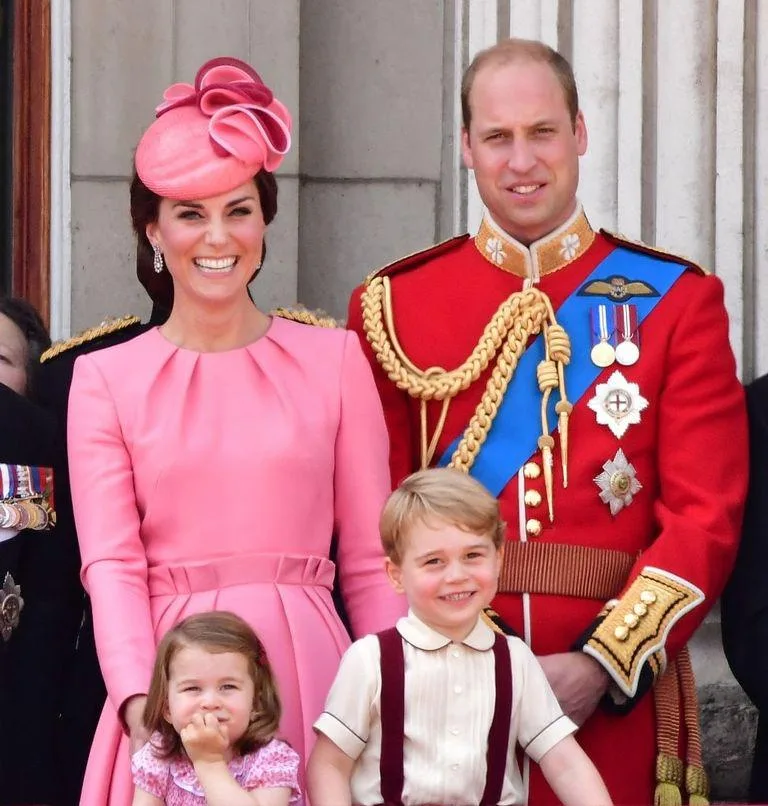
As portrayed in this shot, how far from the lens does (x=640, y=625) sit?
144 inches

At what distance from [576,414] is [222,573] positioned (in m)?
0.75

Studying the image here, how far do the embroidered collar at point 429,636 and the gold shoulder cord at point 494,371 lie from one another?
493mm

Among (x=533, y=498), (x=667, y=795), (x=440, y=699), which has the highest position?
(x=533, y=498)

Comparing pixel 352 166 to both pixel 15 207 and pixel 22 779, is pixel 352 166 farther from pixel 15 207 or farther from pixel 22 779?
pixel 22 779

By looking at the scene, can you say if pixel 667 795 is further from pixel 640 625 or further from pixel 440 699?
pixel 440 699

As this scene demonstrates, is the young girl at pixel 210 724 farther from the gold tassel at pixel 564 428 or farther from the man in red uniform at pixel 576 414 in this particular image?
the gold tassel at pixel 564 428

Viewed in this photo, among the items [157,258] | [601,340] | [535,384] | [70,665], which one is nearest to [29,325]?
[157,258]

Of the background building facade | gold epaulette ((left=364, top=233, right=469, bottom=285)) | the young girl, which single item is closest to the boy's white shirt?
the young girl

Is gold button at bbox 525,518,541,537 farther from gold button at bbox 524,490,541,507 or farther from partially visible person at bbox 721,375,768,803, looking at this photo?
partially visible person at bbox 721,375,768,803

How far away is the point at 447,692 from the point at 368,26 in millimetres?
2488

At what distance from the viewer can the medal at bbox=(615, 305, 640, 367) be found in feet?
12.7

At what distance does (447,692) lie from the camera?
333 centimetres

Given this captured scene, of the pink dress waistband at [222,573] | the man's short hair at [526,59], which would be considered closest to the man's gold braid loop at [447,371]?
the man's short hair at [526,59]

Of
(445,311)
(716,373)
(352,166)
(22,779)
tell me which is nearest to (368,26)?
(352,166)
